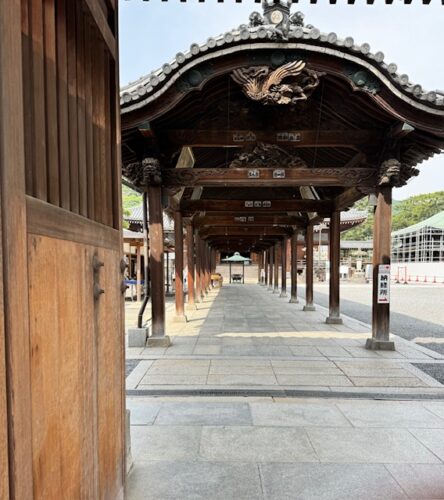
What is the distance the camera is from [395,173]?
20.8 feet

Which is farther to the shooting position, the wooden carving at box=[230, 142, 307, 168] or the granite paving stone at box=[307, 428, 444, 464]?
Answer: the wooden carving at box=[230, 142, 307, 168]

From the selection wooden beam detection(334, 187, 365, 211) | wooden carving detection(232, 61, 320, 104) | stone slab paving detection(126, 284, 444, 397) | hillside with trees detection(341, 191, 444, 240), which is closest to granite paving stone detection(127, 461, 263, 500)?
stone slab paving detection(126, 284, 444, 397)

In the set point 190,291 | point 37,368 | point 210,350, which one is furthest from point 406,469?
Answer: point 190,291

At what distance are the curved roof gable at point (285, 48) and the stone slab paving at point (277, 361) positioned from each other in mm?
4064

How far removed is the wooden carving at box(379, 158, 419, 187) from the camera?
634 cm

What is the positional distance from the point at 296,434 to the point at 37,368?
2.84m

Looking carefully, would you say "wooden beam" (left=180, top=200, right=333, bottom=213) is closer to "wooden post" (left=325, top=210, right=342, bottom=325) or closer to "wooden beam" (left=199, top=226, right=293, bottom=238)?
"wooden post" (left=325, top=210, right=342, bottom=325)

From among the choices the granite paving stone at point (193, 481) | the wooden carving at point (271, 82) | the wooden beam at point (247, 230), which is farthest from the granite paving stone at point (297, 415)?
the wooden beam at point (247, 230)

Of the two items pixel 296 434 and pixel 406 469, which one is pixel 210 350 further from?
pixel 406 469

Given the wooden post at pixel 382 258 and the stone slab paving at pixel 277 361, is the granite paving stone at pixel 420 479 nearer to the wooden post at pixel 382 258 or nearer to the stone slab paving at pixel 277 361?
the stone slab paving at pixel 277 361

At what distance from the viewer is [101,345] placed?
76.1 inches

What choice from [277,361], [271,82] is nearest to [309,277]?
[277,361]

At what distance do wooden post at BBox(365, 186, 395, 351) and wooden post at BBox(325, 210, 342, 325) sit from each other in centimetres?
277

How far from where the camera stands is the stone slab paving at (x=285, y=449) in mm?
2561
